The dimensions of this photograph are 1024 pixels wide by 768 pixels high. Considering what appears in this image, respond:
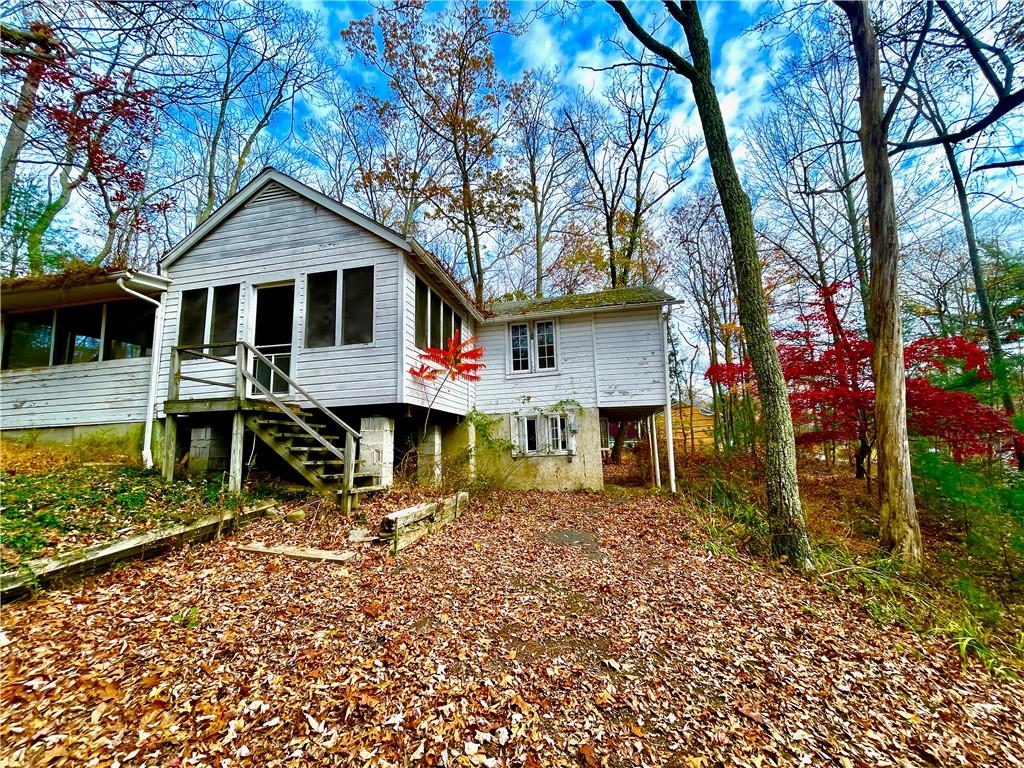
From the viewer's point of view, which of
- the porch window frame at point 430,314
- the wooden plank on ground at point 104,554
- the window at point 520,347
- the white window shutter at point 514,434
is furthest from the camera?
the window at point 520,347

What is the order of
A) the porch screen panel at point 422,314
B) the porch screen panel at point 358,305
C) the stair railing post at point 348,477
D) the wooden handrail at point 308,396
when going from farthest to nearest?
the porch screen panel at point 422,314, the porch screen panel at point 358,305, the wooden handrail at point 308,396, the stair railing post at point 348,477

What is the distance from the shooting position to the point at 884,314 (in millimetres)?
5535

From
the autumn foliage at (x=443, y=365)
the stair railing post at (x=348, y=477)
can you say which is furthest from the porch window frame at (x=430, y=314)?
the stair railing post at (x=348, y=477)

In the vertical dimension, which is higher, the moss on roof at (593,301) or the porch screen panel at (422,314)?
the moss on roof at (593,301)

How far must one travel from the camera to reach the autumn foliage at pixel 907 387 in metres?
7.30

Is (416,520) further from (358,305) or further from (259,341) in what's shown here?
(259,341)

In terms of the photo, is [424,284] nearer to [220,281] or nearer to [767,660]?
[220,281]

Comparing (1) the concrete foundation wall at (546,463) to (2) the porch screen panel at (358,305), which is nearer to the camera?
(2) the porch screen panel at (358,305)

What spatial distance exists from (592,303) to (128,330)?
10.9 m

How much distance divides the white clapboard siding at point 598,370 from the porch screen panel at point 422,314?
126 inches

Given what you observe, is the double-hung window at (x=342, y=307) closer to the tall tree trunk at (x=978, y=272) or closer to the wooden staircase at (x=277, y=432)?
the wooden staircase at (x=277, y=432)

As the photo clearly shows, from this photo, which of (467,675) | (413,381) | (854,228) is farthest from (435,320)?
(854,228)

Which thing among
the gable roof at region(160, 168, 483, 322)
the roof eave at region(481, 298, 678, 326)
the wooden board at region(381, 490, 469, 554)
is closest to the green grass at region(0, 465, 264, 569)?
the wooden board at region(381, 490, 469, 554)

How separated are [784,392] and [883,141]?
3.83 metres
